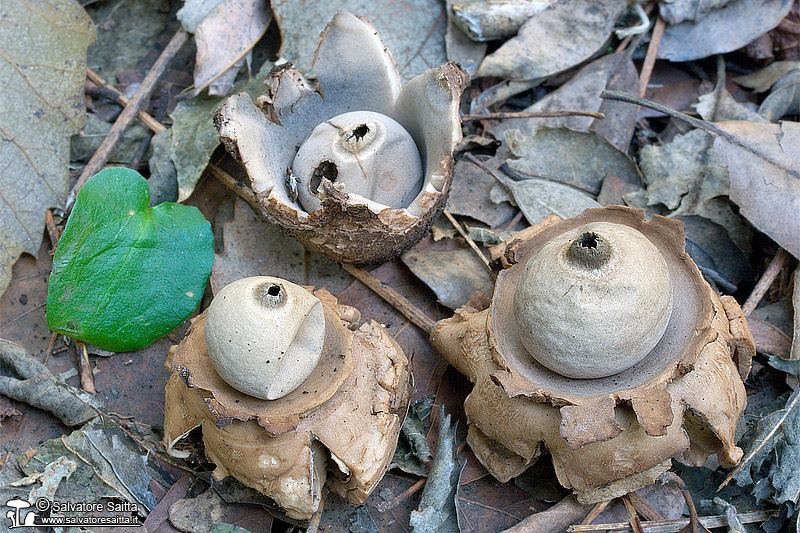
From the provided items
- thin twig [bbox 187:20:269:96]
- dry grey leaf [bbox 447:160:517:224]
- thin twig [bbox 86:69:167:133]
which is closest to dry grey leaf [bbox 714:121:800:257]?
dry grey leaf [bbox 447:160:517:224]

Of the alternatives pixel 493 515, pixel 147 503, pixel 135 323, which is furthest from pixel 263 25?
pixel 493 515

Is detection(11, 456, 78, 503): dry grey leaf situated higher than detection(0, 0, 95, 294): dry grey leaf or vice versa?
detection(0, 0, 95, 294): dry grey leaf

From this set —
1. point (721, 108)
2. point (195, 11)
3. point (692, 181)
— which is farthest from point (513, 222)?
point (195, 11)

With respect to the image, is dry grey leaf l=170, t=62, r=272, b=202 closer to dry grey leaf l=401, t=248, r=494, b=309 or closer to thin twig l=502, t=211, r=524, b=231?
dry grey leaf l=401, t=248, r=494, b=309

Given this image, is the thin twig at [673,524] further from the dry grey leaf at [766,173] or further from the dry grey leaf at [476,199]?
the dry grey leaf at [476,199]

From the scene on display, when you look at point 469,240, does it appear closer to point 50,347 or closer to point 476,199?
point 476,199

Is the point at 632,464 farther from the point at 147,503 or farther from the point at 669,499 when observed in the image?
the point at 147,503
